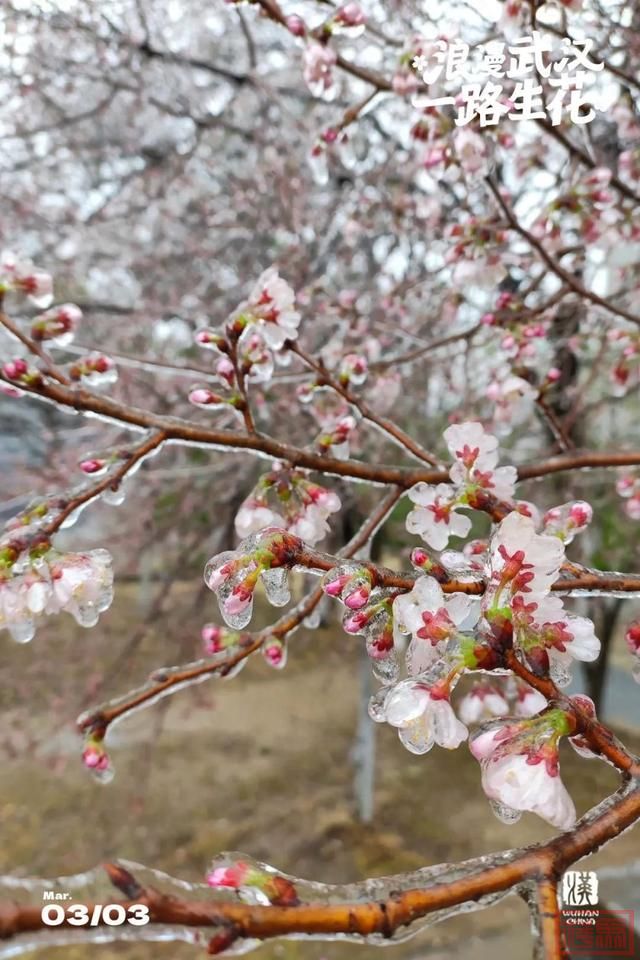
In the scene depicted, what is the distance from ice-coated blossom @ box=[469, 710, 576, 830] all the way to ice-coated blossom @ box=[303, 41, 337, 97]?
1163 millimetres

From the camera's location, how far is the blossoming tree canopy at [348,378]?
459 mm

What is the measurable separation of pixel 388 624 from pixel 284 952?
10.3ft

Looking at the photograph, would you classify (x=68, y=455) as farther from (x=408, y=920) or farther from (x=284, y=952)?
(x=408, y=920)

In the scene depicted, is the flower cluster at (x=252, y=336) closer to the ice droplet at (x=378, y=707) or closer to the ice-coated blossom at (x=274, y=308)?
the ice-coated blossom at (x=274, y=308)

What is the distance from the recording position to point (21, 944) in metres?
0.37

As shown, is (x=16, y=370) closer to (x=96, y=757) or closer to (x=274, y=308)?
(x=274, y=308)

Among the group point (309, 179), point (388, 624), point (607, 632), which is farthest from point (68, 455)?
point (607, 632)

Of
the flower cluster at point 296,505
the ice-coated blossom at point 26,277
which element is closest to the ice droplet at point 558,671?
the flower cluster at point 296,505

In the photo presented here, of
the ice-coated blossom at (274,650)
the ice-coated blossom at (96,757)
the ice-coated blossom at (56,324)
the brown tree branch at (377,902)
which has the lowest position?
the ice-coated blossom at (96,757)

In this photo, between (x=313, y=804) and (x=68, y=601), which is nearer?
(x=68, y=601)

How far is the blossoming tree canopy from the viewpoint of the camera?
0.46m

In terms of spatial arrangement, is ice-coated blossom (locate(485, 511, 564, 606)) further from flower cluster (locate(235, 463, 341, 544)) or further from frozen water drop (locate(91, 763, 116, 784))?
frozen water drop (locate(91, 763, 116, 784))

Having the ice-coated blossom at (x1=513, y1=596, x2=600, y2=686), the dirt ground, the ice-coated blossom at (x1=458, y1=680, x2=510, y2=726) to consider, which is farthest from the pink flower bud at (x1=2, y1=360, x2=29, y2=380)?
the dirt ground

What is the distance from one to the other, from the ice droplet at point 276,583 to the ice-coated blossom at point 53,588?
176mm
